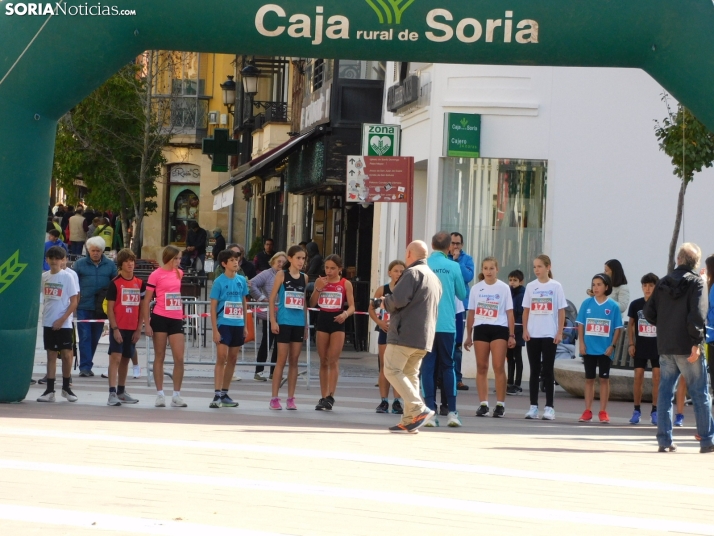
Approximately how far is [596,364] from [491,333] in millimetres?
1258

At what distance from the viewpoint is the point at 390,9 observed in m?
12.5

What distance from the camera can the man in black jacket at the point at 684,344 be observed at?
11.3 meters

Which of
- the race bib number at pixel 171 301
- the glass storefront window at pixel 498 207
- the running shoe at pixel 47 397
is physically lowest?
the running shoe at pixel 47 397

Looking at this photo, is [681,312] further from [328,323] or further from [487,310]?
[328,323]

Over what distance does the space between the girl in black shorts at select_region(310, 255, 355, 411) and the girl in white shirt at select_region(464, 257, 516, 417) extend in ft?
4.69

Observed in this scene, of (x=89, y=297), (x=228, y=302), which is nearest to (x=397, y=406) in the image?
(x=228, y=302)

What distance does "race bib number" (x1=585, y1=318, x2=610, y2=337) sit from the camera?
45.8 ft

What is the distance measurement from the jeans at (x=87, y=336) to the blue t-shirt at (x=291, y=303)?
3.96 m

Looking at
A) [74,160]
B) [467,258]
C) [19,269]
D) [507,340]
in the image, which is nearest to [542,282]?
[507,340]

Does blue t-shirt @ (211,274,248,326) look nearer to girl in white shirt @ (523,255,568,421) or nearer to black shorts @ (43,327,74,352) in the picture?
black shorts @ (43,327,74,352)

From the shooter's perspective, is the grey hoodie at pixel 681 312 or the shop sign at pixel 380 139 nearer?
the grey hoodie at pixel 681 312

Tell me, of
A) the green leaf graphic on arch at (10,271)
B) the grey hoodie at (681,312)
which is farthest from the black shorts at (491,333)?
the green leaf graphic on arch at (10,271)

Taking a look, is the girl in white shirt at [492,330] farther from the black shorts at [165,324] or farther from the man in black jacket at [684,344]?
the black shorts at [165,324]

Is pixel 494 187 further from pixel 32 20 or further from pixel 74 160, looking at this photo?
pixel 74 160
